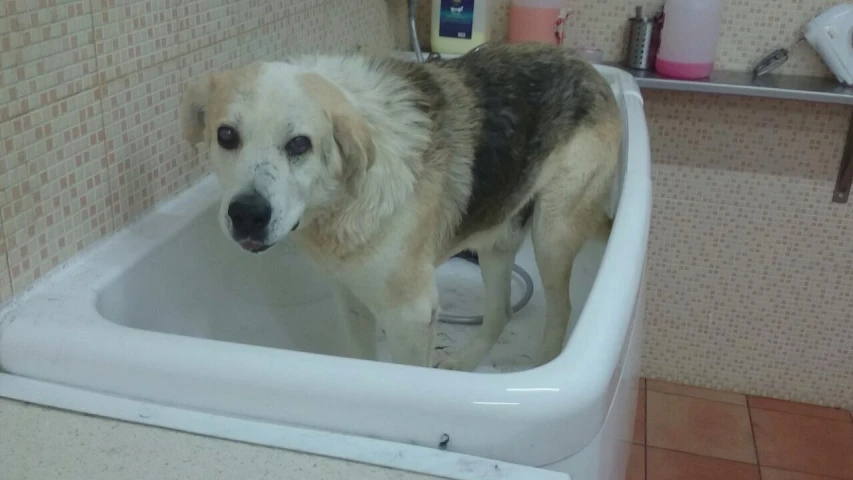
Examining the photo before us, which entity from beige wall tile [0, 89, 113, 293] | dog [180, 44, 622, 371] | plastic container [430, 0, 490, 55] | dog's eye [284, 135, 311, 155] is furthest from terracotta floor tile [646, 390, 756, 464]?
beige wall tile [0, 89, 113, 293]

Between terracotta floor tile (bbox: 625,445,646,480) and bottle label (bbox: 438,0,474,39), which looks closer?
terracotta floor tile (bbox: 625,445,646,480)

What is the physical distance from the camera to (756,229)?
2355 millimetres

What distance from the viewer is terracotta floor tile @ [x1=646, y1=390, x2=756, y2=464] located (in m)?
2.22

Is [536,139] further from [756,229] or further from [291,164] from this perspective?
[756,229]

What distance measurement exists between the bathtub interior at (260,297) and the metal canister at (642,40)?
0.64m

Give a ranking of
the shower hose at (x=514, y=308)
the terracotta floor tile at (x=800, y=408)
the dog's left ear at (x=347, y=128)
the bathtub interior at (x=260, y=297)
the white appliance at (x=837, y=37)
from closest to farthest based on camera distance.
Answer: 1. the dog's left ear at (x=347, y=128)
2. the bathtub interior at (x=260, y=297)
3. the shower hose at (x=514, y=308)
4. the white appliance at (x=837, y=37)
5. the terracotta floor tile at (x=800, y=408)

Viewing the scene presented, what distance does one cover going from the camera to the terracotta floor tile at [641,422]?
7.41 feet

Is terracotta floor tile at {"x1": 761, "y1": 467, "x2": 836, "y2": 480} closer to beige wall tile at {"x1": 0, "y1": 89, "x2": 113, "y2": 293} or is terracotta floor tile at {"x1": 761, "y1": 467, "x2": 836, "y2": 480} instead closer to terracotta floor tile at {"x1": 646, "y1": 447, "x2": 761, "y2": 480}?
terracotta floor tile at {"x1": 646, "y1": 447, "x2": 761, "y2": 480}

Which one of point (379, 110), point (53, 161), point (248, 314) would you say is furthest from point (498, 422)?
point (248, 314)

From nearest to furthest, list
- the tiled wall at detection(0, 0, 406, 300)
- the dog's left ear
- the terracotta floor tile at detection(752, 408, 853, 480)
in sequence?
the tiled wall at detection(0, 0, 406, 300)
the dog's left ear
the terracotta floor tile at detection(752, 408, 853, 480)

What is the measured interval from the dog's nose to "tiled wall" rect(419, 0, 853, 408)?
5.12 feet

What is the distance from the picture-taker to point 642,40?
7.18 ft

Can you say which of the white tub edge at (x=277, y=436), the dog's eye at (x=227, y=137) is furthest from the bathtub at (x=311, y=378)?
the dog's eye at (x=227, y=137)

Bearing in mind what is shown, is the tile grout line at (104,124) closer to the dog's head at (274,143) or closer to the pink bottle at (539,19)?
the dog's head at (274,143)
